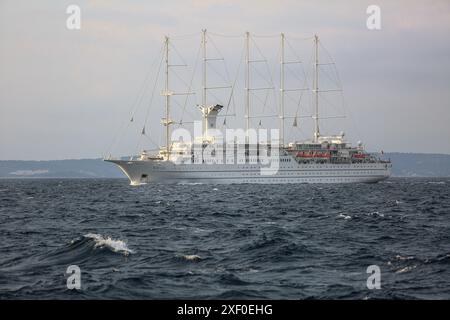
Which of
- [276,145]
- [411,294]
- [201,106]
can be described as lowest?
[411,294]

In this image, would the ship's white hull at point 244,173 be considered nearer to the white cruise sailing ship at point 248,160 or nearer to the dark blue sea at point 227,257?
the white cruise sailing ship at point 248,160

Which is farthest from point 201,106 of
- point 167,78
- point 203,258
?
point 203,258

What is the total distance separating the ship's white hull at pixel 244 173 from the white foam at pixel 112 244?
209ft

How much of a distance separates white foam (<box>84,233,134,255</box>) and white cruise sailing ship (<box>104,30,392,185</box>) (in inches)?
2518

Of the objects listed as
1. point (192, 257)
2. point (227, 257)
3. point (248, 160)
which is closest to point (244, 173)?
point (248, 160)

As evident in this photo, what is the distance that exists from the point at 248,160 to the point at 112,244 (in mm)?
72215

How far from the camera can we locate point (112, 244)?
70.0ft

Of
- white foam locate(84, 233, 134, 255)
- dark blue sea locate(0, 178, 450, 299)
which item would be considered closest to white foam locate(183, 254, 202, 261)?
dark blue sea locate(0, 178, 450, 299)

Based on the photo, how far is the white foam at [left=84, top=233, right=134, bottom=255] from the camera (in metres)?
20.3

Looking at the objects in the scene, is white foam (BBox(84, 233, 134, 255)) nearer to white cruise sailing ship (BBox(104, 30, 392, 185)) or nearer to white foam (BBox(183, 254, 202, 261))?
white foam (BBox(183, 254, 202, 261))

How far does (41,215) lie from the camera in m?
36.2

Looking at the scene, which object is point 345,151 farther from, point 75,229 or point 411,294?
point 411,294

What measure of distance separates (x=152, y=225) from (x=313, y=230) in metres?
7.86

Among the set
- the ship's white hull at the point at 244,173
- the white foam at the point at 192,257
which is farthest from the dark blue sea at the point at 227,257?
the ship's white hull at the point at 244,173
